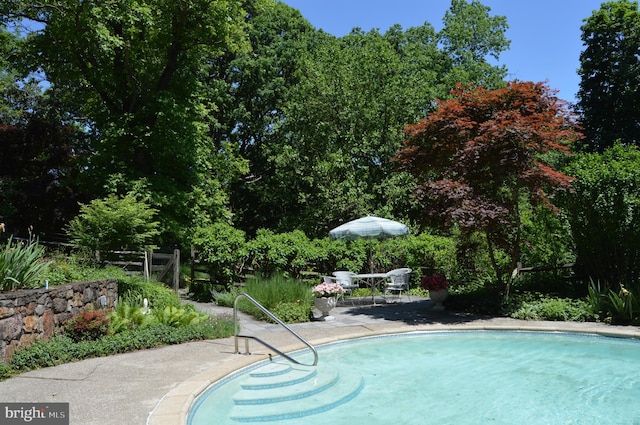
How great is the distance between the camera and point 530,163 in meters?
9.82

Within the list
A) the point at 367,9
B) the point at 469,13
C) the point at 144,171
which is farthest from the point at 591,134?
the point at 144,171

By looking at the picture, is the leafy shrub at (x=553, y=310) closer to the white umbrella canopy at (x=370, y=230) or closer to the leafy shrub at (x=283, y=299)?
the white umbrella canopy at (x=370, y=230)

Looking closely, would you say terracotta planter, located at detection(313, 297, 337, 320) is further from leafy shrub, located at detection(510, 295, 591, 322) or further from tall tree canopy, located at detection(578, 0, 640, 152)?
tall tree canopy, located at detection(578, 0, 640, 152)

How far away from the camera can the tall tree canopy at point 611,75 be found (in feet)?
77.0

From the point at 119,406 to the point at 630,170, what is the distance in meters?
9.94

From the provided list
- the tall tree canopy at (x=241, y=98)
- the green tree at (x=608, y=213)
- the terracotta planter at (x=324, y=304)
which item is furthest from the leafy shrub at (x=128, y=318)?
the green tree at (x=608, y=213)

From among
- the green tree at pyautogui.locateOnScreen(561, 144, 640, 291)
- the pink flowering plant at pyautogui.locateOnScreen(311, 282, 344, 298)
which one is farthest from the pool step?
the green tree at pyautogui.locateOnScreen(561, 144, 640, 291)

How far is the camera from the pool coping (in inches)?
185

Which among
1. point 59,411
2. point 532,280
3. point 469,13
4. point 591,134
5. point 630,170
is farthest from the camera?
point 469,13

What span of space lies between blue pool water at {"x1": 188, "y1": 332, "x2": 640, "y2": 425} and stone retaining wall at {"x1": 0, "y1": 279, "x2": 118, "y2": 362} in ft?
8.88

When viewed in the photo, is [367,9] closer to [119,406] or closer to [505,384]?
[505,384]

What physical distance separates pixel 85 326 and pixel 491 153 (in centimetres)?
808

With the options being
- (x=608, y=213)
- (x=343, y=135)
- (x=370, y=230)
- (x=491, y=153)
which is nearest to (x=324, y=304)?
(x=370, y=230)

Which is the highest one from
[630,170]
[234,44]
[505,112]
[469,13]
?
[469,13]
